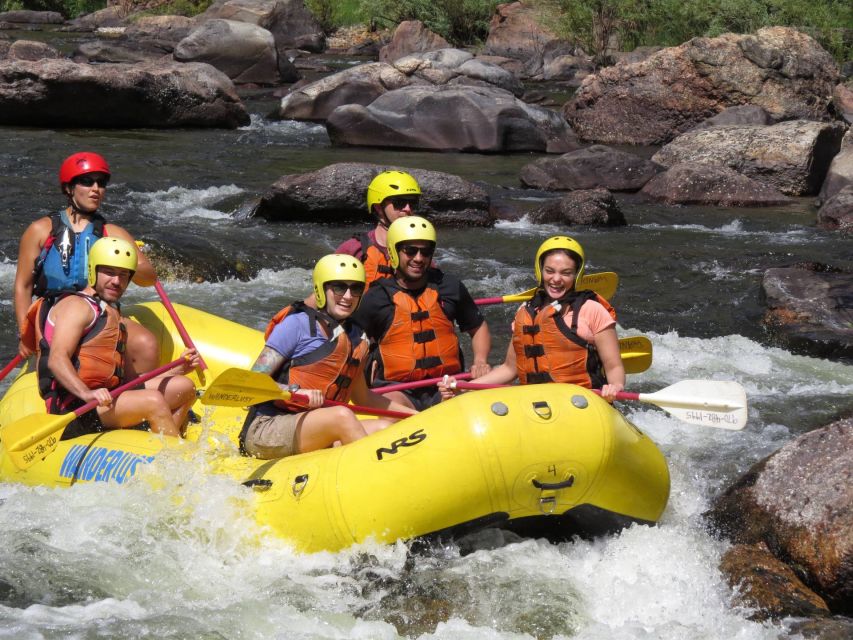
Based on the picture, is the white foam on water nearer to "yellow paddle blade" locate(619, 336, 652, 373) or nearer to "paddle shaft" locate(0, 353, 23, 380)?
"paddle shaft" locate(0, 353, 23, 380)

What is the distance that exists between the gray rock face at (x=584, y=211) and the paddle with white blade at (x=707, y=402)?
6511 millimetres

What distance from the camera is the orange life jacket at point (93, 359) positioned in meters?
4.79

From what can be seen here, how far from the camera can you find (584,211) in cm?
1109

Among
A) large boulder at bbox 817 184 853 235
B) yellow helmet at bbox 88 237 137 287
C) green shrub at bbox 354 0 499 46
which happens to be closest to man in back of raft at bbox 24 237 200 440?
yellow helmet at bbox 88 237 137 287

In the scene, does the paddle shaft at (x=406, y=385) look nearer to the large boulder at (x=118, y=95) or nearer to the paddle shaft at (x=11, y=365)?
the paddle shaft at (x=11, y=365)

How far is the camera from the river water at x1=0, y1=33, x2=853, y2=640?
4.00 m

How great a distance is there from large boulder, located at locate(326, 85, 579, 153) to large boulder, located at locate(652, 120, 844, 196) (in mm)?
2280

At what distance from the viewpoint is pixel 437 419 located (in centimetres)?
409

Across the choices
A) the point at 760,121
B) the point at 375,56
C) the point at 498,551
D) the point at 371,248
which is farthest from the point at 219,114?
the point at 498,551

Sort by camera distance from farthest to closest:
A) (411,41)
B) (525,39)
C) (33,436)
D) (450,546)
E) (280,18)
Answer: (280,18), (525,39), (411,41), (33,436), (450,546)

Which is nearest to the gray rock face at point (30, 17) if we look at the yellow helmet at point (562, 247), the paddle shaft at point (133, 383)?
the paddle shaft at point (133, 383)

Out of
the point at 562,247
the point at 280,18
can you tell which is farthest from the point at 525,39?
the point at 562,247

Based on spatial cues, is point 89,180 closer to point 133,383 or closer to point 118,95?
point 133,383

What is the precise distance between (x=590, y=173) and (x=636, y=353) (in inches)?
318
